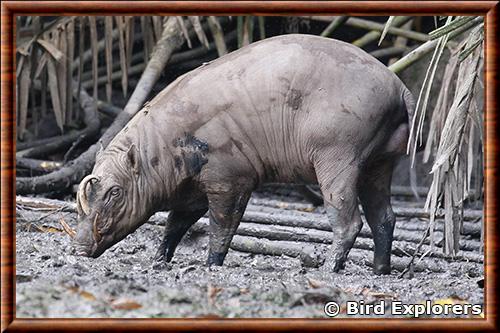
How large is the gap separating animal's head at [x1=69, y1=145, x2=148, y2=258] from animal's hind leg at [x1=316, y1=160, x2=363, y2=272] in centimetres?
133

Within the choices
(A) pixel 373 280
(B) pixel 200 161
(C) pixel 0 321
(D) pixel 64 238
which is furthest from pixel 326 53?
(C) pixel 0 321

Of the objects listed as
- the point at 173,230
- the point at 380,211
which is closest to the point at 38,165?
the point at 173,230

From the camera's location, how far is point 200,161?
7191 millimetres

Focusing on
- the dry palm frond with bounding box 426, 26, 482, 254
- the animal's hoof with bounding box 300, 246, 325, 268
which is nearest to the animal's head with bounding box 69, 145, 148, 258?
the animal's hoof with bounding box 300, 246, 325, 268

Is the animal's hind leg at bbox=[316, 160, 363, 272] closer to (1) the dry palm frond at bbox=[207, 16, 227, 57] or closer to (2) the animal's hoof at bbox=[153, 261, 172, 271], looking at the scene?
(2) the animal's hoof at bbox=[153, 261, 172, 271]

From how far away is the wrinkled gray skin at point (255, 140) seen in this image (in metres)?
6.99

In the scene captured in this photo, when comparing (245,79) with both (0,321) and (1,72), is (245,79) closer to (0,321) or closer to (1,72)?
(1,72)

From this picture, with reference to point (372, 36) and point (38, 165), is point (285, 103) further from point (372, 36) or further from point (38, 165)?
point (372, 36)

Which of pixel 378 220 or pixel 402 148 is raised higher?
pixel 402 148

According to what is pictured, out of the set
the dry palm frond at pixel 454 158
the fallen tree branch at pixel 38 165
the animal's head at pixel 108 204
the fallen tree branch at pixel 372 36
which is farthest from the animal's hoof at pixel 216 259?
the fallen tree branch at pixel 372 36

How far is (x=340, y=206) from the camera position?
22.9ft

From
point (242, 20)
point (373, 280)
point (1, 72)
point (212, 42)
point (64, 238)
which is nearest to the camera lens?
point (1, 72)

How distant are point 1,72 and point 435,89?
274 inches

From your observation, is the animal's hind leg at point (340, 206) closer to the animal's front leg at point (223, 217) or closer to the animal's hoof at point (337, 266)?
the animal's hoof at point (337, 266)
